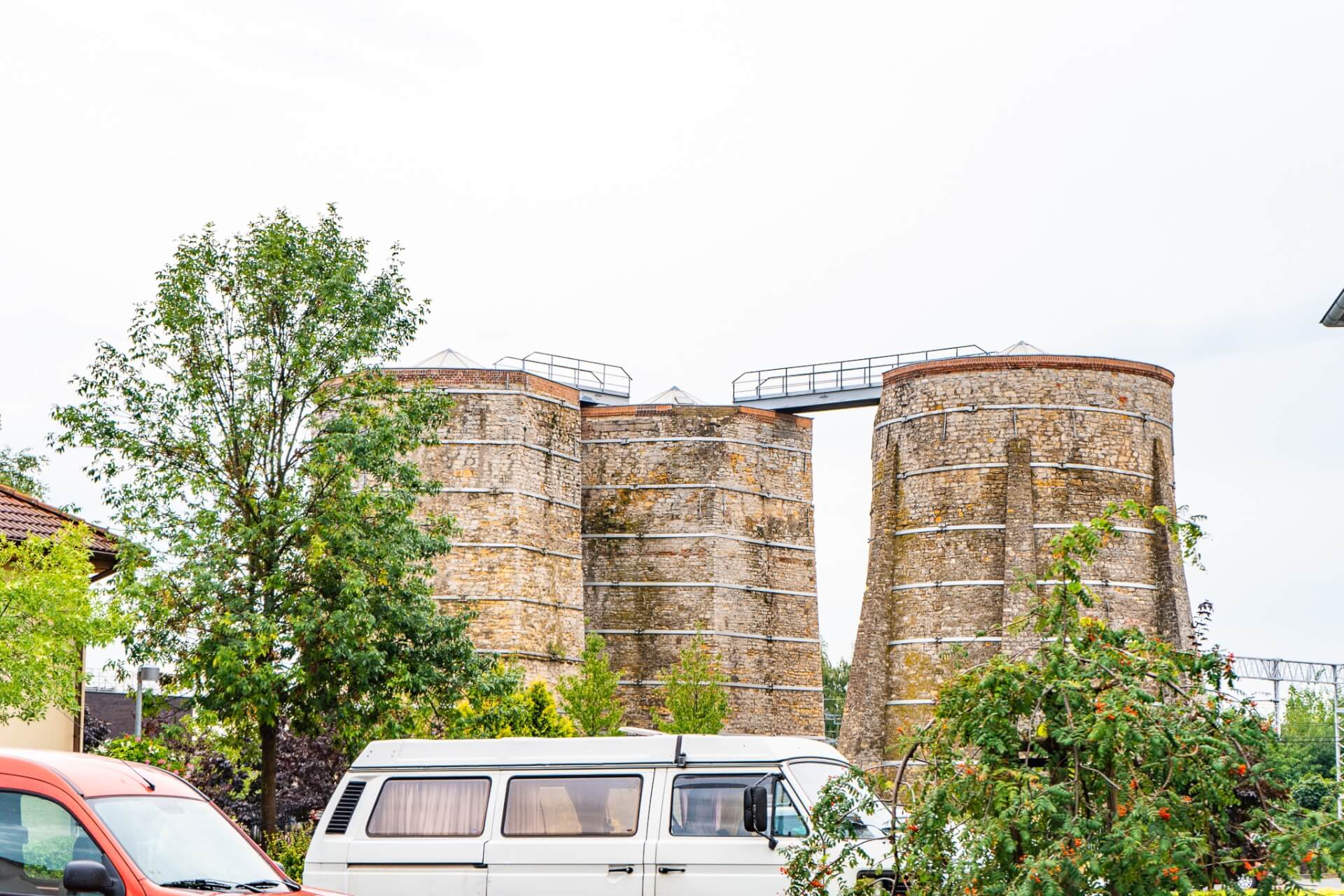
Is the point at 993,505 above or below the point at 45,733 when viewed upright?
above

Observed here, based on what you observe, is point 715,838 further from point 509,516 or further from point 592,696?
point 509,516

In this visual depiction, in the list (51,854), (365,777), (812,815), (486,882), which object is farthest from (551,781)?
(51,854)

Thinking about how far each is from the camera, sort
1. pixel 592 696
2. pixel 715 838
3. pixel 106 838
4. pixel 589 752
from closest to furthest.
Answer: pixel 106 838
pixel 715 838
pixel 589 752
pixel 592 696

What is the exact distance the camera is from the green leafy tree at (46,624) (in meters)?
15.8

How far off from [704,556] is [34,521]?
27682mm

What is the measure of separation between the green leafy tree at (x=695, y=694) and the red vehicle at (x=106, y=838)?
1237 inches

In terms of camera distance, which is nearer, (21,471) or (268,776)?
(268,776)

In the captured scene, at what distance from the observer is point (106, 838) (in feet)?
27.9

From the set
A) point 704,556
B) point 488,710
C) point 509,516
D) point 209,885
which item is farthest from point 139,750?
point 704,556

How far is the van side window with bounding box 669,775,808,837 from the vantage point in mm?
13094

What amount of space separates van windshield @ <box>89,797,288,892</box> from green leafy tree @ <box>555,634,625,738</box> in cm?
3010

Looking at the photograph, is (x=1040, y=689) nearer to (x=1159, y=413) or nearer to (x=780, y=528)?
(x=1159, y=413)

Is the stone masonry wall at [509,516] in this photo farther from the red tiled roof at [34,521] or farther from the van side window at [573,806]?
the van side window at [573,806]

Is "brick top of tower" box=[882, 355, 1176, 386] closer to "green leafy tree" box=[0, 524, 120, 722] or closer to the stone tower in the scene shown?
the stone tower
